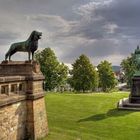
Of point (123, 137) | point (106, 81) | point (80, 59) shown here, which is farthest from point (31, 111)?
point (106, 81)

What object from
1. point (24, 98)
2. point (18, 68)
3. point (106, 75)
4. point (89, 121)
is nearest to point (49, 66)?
point (106, 75)

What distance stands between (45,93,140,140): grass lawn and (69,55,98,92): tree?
31.3m

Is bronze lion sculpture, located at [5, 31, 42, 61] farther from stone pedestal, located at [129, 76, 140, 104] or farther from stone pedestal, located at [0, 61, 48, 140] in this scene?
stone pedestal, located at [129, 76, 140, 104]

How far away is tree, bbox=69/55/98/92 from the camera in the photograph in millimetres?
66438

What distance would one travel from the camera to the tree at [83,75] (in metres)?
66.4

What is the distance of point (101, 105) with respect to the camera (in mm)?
33312

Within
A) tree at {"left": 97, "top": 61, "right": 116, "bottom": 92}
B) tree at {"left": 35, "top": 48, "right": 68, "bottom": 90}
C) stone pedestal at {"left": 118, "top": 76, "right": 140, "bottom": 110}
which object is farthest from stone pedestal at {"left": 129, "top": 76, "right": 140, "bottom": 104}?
tree at {"left": 97, "top": 61, "right": 116, "bottom": 92}

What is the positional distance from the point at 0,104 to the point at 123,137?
936 cm

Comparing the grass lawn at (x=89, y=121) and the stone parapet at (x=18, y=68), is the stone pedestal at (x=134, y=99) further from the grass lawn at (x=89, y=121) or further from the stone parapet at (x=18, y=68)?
the stone parapet at (x=18, y=68)

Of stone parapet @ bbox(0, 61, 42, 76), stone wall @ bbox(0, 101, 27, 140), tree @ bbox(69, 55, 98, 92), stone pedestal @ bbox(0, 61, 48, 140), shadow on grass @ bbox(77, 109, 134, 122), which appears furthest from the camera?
tree @ bbox(69, 55, 98, 92)

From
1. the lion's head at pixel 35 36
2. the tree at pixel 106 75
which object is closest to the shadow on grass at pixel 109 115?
the lion's head at pixel 35 36

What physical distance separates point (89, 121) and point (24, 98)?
8601mm

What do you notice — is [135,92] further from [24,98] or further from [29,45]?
[24,98]

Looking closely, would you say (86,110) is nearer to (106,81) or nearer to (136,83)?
(136,83)
